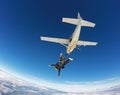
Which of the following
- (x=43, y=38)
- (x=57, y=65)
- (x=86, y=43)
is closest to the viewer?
(x=57, y=65)

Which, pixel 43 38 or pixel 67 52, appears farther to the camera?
pixel 43 38

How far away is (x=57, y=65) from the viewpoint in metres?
30.1

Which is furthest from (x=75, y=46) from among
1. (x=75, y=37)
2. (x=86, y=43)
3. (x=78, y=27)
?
(x=86, y=43)

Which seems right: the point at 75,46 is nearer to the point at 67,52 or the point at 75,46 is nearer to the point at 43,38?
the point at 67,52

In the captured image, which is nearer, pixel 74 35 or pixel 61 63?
pixel 61 63

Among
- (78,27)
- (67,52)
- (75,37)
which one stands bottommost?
(67,52)

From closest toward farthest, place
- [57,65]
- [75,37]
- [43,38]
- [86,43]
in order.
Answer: [57,65], [75,37], [43,38], [86,43]

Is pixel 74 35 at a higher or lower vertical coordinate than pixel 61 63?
higher

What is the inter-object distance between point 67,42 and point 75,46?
2410 mm

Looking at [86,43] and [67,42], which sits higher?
[86,43]

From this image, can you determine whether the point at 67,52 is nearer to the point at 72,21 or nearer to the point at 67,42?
the point at 67,42

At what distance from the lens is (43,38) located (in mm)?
36156

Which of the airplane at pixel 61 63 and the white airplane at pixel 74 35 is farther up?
the white airplane at pixel 74 35

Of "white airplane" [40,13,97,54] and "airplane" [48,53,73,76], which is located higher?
"white airplane" [40,13,97,54]
